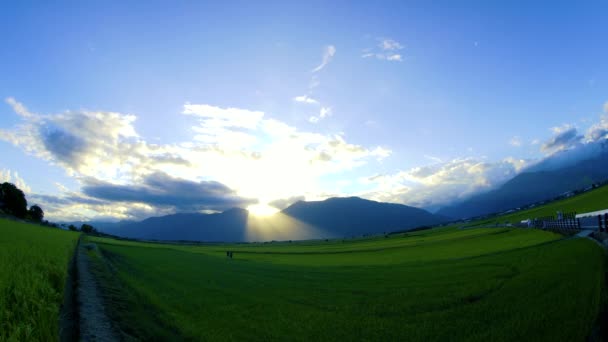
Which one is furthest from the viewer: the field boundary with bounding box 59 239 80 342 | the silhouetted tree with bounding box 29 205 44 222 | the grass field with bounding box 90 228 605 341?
the silhouetted tree with bounding box 29 205 44 222

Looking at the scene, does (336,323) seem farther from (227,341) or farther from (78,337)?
(78,337)

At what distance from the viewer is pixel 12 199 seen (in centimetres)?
8244

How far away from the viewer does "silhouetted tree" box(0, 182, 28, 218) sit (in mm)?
80750

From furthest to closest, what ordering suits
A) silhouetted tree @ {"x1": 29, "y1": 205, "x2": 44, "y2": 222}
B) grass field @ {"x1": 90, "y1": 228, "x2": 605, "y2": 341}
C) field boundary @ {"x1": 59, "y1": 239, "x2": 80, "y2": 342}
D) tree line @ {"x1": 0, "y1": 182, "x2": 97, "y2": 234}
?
silhouetted tree @ {"x1": 29, "y1": 205, "x2": 44, "y2": 222}, tree line @ {"x1": 0, "y1": 182, "x2": 97, "y2": 234}, grass field @ {"x1": 90, "y1": 228, "x2": 605, "y2": 341}, field boundary @ {"x1": 59, "y1": 239, "x2": 80, "y2": 342}

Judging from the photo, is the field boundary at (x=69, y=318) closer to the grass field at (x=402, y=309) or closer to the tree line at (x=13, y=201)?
the grass field at (x=402, y=309)

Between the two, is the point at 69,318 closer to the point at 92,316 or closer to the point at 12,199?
the point at 92,316

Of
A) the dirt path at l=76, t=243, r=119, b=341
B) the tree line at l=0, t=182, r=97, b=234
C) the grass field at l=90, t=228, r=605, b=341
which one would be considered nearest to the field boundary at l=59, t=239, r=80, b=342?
the dirt path at l=76, t=243, r=119, b=341

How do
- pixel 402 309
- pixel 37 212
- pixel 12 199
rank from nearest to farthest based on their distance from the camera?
pixel 402 309 < pixel 12 199 < pixel 37 212

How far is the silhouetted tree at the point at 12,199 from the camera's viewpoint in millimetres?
80750

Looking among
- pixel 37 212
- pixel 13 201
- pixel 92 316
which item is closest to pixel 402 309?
pixel 92 316

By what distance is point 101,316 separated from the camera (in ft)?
15.7

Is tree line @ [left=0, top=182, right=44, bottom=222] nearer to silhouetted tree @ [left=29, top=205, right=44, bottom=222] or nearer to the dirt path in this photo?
silhouetted tree @ [left=29, top=205, right=44, bottom=222]

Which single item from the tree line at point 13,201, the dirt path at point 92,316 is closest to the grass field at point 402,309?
the dirt path at point 92,316

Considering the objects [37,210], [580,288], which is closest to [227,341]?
[580,288]
